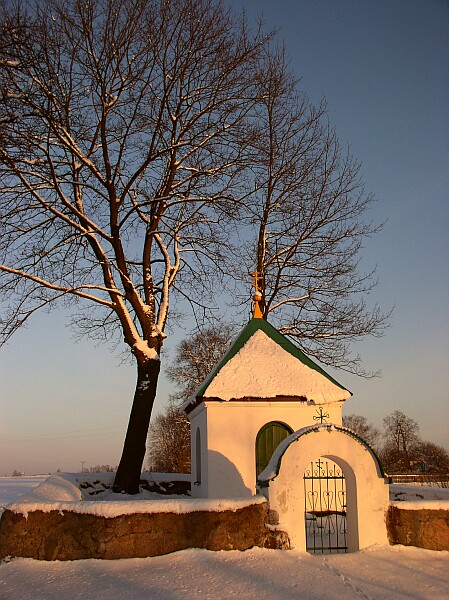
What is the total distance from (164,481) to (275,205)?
1068cm

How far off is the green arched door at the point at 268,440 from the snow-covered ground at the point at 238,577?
176 inches

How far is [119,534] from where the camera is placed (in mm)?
10008

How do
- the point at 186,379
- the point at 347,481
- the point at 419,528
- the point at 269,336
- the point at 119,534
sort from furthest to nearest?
the point at 186,379, the point at 269,336, the point at 347,481, the point at 419,528, the point at 119,534

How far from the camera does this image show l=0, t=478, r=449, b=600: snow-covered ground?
327 inches

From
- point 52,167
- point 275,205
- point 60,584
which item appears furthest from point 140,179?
point 60,584

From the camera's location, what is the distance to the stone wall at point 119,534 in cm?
983

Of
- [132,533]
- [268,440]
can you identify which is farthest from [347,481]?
[132,533]

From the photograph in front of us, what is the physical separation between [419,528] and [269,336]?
7262 mm

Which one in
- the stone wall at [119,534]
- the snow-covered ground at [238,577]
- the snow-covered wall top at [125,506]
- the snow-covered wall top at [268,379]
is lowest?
the snow-covered ground at [238,577]

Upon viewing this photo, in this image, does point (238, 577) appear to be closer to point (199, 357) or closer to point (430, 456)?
point (199, 357)

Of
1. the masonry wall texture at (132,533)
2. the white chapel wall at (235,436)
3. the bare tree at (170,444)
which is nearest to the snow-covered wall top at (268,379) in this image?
the white chapel wall at (235,436)

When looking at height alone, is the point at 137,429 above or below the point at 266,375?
below

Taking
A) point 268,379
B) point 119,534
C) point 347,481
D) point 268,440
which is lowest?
point 119,534

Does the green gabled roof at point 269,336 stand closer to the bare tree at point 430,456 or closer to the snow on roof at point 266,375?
the snow on roof at point 266,375
